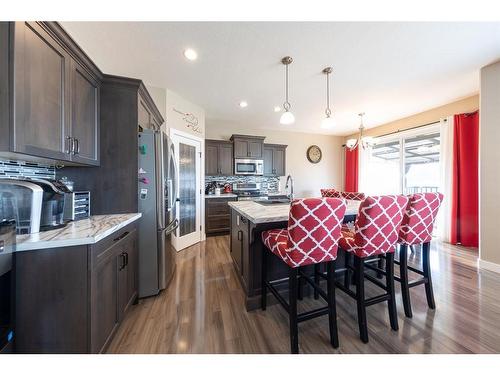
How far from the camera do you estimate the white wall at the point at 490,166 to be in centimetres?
241

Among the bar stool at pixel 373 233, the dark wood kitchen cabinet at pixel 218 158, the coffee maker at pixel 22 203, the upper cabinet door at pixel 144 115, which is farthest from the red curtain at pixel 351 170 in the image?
the coffee maker at pixel 22 203

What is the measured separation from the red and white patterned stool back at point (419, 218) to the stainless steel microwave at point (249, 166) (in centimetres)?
341

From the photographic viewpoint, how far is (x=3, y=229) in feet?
3.08

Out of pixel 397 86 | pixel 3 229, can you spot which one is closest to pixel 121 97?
pixel 3 229

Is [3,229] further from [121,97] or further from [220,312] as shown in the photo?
[220,312]

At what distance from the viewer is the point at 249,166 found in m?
4.71

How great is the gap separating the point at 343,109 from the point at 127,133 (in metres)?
3.92

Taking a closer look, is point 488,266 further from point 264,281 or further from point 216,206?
point 216,206

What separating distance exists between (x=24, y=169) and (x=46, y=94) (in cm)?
78

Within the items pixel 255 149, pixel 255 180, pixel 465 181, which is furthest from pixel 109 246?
pixel 465 181

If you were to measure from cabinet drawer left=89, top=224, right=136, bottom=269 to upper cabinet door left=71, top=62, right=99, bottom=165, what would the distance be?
0.67 m

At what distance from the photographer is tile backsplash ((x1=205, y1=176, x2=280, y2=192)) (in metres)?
4.80

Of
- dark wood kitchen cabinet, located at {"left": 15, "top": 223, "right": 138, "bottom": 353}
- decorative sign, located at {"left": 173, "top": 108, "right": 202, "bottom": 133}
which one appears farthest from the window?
dark wood kitchen cabinet, located at {"left": 15, "top": 223, "right": 138, "bottom": 353}

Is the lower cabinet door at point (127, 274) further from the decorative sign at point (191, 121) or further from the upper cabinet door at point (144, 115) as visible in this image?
the decorative sign at point (191, 121)
